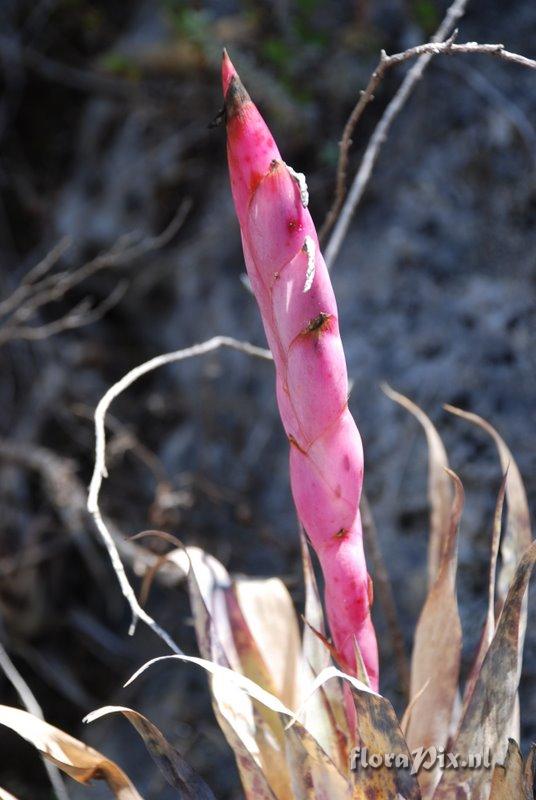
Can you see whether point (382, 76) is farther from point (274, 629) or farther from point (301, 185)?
point (274, 629)

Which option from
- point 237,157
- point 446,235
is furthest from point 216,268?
point 237,157

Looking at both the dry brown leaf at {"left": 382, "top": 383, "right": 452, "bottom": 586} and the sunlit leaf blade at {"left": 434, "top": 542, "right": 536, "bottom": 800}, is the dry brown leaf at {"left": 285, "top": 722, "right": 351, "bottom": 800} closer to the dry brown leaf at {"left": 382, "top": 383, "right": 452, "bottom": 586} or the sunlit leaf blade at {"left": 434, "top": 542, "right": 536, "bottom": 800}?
the sunlit leaf blade at {"left": 434, "top": 542, "right": 536, "bottom": 800}

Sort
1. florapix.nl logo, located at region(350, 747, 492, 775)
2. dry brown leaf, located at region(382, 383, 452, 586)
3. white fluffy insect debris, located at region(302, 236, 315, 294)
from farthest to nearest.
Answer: dry brown leaf, located at region(382, 383, 452, 586) < florapix.nl logo, located at region(350, 747, 492, 775) < white fluffy insect debris, located at region(302, 236, 315, 294)

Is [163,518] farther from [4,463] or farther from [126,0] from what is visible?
[126,0]


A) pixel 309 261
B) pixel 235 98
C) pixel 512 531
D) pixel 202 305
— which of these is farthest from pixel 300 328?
pixel 202 305

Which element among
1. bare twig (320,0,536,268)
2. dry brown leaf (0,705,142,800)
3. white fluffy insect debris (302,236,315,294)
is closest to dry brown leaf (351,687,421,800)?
dry brown leaf (0,705,142,800)

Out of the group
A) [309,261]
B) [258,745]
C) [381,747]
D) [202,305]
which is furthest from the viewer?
[202,305]

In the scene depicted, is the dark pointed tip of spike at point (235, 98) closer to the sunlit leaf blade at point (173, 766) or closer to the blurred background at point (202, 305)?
the sunlit leaf blade at point (173, 766)
